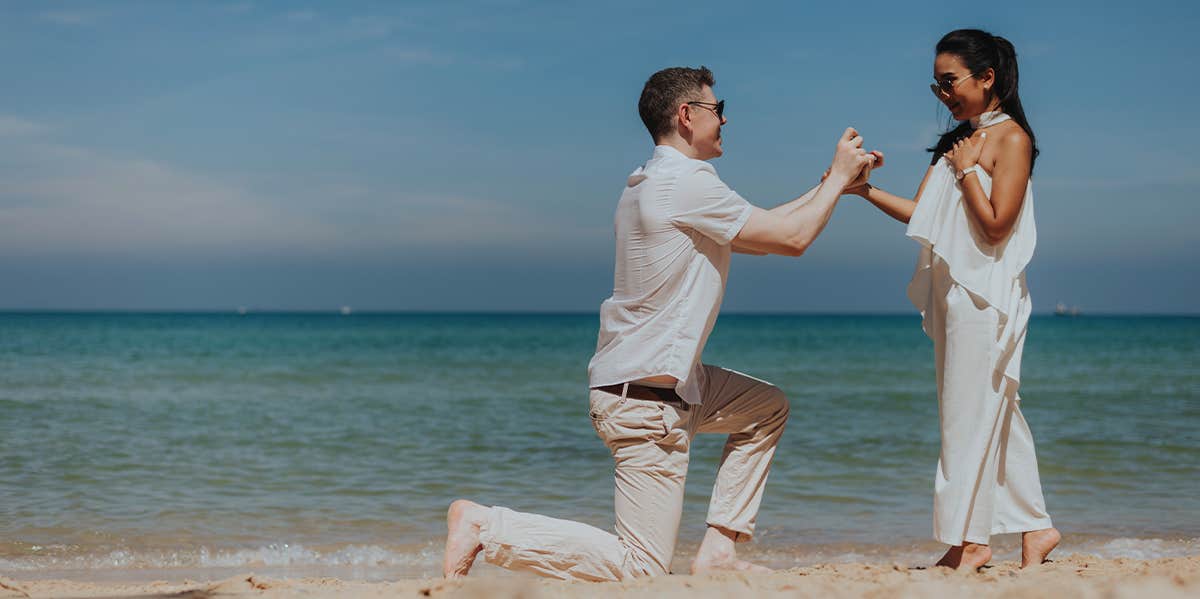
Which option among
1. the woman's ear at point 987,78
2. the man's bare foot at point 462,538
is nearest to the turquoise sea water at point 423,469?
the man's bare foot at point 462,538

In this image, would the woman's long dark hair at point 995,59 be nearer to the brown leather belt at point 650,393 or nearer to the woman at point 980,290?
the woman at point 980,290

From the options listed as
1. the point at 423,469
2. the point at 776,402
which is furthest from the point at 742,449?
the point at 423,469

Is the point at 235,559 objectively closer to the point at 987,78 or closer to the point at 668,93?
the point at 668,93

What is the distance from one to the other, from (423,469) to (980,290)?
22.3ft

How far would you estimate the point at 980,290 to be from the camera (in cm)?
396

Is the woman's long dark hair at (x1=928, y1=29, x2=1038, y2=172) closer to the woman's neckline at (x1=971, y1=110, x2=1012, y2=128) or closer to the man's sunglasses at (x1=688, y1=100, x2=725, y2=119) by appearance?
the woman's neckline at (x1=971, y1=110, x2=1012, y2=128)

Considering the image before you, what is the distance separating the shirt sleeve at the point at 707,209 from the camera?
376 cm

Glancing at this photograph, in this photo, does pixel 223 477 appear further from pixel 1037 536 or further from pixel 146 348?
pixel 146 348

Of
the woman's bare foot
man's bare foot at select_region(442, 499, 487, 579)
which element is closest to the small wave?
man's bare foot at select_region(442, 499, 487, 579)

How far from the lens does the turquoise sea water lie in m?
6.67

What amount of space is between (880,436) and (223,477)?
7240 millimetres

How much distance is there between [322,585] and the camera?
4516 mm

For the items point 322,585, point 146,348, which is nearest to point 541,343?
point 146,348

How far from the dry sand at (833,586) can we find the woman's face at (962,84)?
179 cm
